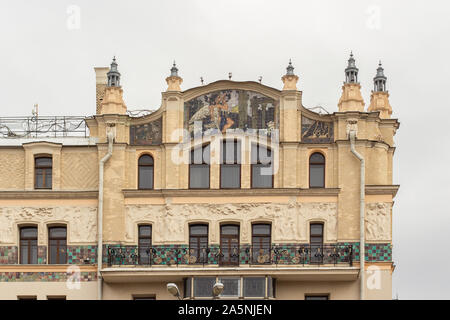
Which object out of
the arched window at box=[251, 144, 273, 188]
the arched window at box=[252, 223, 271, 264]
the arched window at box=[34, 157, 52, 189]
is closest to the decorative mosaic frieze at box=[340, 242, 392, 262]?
the arched window at box=[252, 223, 271, 264]

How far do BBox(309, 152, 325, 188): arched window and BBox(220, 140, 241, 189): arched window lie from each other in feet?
9.88

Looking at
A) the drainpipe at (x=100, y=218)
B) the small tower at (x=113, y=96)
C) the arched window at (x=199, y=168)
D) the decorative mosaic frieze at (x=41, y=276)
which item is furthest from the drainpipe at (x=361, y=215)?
the decorative mosaic frieze at (x=41, y=276)

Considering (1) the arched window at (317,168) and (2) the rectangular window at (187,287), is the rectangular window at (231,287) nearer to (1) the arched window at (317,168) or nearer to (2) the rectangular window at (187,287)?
(2) the rectangular window at (187,287)

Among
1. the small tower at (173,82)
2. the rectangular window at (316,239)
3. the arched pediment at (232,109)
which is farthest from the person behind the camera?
the small tower at (173,82)

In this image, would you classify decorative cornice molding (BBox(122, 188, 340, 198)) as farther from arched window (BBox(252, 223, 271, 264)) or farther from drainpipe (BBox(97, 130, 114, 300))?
arched window (BBox(252, 223, 271, 264))

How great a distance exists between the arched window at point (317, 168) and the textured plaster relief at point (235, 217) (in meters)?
1.09

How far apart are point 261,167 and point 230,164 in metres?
1.30

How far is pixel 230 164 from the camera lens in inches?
1857

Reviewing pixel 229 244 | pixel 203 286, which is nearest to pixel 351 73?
pixel 229 244

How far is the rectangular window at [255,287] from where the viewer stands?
147 feet

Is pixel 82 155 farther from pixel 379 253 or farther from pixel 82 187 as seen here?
pixel 379 253

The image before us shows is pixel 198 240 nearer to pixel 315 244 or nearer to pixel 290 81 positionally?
pixel 315 244

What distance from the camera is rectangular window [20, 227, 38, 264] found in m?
46.8
